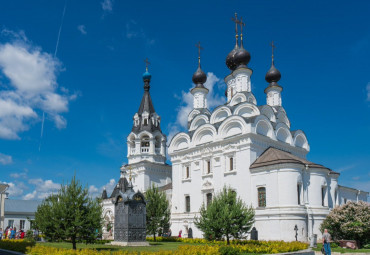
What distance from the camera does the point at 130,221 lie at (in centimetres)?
1992

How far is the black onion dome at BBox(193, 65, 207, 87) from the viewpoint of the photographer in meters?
38.4

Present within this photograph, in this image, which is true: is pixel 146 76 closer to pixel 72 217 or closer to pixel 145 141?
pixel 145 141

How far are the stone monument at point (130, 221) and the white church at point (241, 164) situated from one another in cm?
683

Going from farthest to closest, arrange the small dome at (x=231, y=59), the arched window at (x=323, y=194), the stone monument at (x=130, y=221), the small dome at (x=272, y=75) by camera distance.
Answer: the small dome at (x=272, y=75) < the small dome at (x=231, y=59) < the arched window at (x=323, y=194) < the stone monument at (x=130, y=221)

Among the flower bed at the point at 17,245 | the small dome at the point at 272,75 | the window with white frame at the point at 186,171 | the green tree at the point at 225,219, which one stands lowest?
the flower bed at the point at 17,245

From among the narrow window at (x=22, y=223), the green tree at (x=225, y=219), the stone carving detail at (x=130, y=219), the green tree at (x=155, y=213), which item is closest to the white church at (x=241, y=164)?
the green tree at (x=155, y=213)

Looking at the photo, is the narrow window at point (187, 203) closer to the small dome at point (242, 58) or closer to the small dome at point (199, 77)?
the small dome at point (199, 77)

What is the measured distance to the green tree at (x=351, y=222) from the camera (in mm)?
20922

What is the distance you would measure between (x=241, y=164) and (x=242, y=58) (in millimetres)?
10854

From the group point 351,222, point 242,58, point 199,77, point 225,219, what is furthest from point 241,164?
point 199,77

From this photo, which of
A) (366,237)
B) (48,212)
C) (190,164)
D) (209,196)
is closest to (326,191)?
(366,237)

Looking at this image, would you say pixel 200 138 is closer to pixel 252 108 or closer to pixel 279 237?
pixel 252 108

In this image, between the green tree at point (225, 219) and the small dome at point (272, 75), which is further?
the small dome at point (272, 75)

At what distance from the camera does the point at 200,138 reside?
32250 millimetres
